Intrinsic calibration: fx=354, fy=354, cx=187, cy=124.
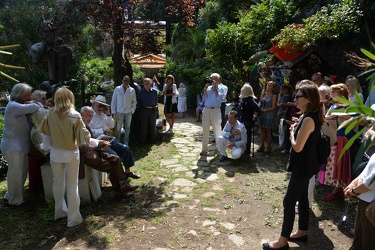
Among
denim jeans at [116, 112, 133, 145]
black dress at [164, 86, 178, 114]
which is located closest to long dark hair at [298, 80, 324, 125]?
denim jeans at [116, 112, 133, 145]

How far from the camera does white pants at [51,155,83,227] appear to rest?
178 inches

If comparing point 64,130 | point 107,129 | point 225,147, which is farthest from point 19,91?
point 225,147

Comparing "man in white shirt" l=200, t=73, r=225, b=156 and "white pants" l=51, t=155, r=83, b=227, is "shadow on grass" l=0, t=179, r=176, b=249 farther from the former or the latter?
"man in white shirt" l=200, t=73, r=225, b=156

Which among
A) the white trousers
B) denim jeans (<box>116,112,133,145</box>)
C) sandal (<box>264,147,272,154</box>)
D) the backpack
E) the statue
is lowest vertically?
sandal (<box>264,147,272,154</box>)

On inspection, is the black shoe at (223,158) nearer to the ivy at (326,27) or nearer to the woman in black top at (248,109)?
the woman in black top at (248,109)

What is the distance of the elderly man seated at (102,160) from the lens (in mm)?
5148

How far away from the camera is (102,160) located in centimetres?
529

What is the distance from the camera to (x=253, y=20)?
38.0ft

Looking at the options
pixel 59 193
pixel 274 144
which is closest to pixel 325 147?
pixel 59 193

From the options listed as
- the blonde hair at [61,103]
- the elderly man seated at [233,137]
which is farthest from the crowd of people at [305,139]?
the blonde hair at [61,103]

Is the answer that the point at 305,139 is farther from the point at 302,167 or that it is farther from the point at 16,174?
the point at 16,174

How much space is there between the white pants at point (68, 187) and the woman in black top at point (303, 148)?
2546 millimetres

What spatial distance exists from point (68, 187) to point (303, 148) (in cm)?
295

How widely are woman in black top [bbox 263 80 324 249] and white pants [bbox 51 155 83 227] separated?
2.55m
